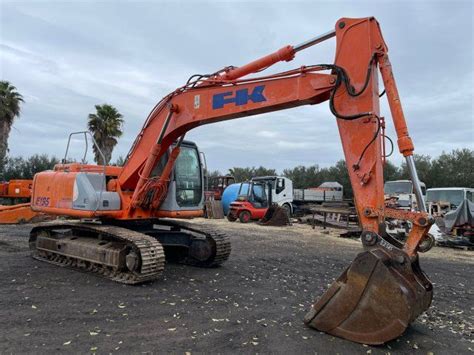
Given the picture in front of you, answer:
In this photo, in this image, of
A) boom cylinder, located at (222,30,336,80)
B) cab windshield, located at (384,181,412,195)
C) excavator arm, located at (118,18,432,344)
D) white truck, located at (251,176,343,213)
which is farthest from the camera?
white truck, located at (251,176,343,213)

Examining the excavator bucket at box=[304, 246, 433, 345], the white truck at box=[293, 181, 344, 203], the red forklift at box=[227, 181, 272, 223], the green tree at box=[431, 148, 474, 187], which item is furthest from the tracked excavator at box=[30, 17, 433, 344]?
the green tree at box=[431, 148, 474, 187]

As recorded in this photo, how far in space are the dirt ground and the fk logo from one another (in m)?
3.04

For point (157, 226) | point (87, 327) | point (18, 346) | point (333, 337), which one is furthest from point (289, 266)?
point (18, 346)

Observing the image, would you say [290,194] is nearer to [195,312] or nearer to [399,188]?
[399,188]

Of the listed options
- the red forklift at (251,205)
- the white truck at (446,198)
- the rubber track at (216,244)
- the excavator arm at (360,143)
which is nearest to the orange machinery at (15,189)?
the red forklift at (251,205)

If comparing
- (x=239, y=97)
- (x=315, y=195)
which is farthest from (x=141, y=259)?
(x=315, y=195)

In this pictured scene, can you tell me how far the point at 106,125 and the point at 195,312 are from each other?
882 inches

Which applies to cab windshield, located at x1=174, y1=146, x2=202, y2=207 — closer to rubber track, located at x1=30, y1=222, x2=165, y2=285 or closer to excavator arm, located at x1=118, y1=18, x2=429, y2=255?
excavator arm, located at x1=118, y1=18, x2=429, y2=255

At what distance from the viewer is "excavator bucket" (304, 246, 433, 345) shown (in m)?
4.23

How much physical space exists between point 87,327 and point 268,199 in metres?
18.6

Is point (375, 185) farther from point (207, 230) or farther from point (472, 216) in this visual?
point (472, 216)

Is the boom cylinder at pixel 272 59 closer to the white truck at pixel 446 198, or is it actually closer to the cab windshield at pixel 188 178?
the cab windshield at pixel 188 178

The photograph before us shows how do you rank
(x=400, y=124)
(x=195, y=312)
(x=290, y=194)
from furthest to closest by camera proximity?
(x=290, y=194)
(x=195, y=312)
(x=400, y=124)

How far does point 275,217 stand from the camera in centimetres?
2067
